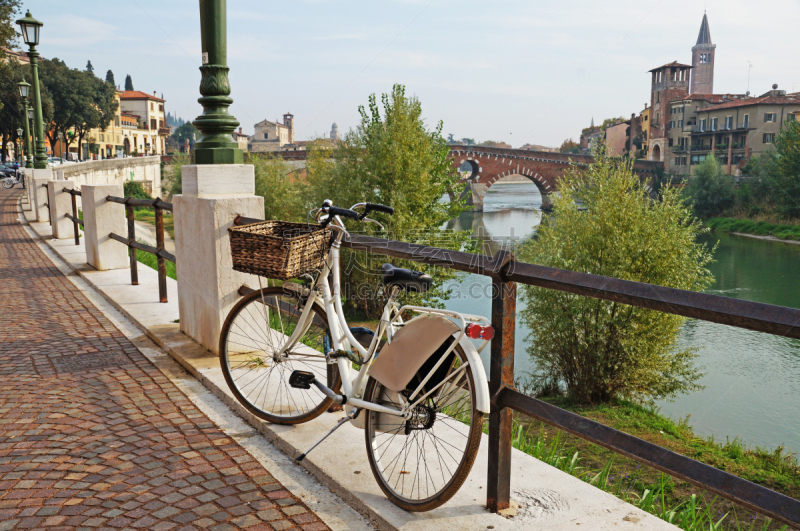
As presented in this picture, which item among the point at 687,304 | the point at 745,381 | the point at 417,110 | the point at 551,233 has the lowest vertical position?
the point at 745,381

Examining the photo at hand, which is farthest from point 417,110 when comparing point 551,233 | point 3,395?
point 3,395

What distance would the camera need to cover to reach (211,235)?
3.86 metres

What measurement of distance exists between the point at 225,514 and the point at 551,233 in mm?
14786

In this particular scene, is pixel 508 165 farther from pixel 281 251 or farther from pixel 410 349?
pixel 410 349

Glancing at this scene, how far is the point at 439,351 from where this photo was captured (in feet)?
6.81

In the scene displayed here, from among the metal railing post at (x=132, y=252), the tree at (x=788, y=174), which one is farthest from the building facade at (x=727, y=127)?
the metal railing post at (x=132, y=252)

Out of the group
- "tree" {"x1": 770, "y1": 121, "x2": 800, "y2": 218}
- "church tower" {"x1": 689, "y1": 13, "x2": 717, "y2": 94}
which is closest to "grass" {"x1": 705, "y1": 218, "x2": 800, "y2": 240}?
"tree" {"x1": 770, "y1": 121, "x2": 800, "y2": 218}

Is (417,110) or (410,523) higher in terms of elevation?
(417,110)

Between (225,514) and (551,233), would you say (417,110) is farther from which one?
(225,514)

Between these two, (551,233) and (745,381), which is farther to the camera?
(551,233)

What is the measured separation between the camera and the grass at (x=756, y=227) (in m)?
35.7

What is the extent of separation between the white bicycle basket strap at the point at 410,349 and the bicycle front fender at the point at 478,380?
0.08 metres

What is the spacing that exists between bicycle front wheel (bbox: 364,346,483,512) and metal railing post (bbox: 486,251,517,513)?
107 millimetres

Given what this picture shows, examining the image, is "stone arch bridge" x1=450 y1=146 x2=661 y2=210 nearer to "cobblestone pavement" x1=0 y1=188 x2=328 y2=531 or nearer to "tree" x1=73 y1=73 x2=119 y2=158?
"tree" x1=73 y1=73 x2=119 y2=158
